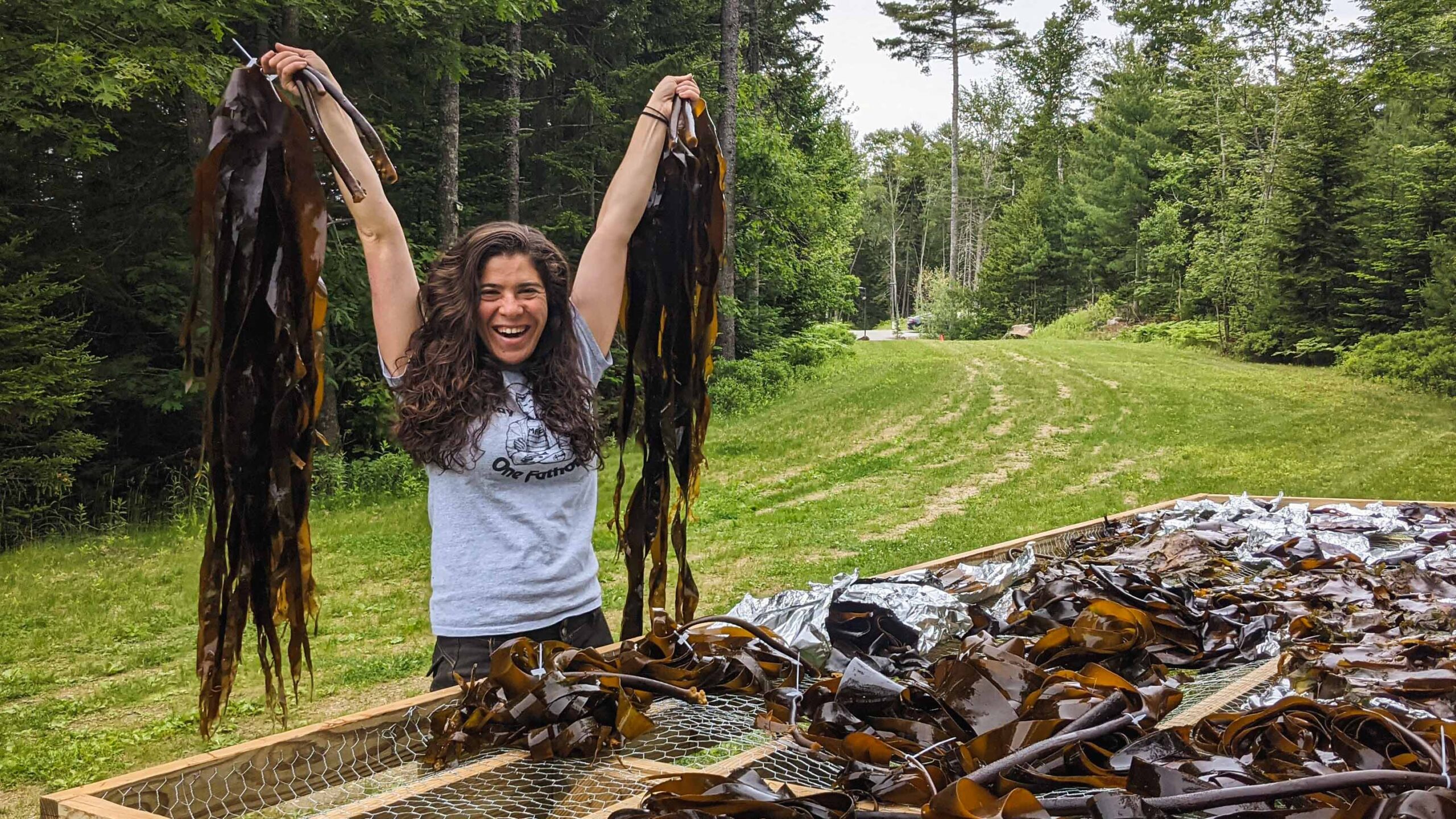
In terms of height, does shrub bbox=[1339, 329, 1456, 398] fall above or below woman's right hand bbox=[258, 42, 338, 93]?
below

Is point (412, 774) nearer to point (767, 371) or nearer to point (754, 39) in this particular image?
point (767, 371)

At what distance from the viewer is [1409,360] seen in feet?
52.3

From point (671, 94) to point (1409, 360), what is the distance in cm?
1777

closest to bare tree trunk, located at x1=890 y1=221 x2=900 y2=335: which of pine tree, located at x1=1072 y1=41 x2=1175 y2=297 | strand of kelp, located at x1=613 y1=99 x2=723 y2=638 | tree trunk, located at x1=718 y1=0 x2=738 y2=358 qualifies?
pine tree, located at x1=1072 y1=41 x2=1175 y2=297

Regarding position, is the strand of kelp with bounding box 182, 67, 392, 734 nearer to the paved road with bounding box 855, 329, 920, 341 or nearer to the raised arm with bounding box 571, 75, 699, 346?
the raised arm with bounding box 571, 75, 699, 346

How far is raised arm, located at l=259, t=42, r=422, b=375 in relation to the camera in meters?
1.73

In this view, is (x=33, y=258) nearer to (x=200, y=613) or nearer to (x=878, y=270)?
(x=200, y=613)

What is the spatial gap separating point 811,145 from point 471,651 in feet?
62.8

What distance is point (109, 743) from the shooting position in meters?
3.71

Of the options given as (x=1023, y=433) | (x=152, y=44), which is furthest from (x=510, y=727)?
(x=1023, y=433)

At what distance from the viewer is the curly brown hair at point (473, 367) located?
77.1 inches

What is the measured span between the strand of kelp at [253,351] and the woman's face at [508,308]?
441mm

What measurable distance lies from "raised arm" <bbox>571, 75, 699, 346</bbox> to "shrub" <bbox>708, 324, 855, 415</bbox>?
951 cm

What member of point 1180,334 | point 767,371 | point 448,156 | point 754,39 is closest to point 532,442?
point 448,156
